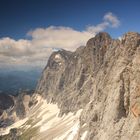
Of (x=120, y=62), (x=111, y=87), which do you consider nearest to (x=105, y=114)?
(x=111, y=87)

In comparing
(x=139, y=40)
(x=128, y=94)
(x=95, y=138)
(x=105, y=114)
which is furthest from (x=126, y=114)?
(x=139, y=40)

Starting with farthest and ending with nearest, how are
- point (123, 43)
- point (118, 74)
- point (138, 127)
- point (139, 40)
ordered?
point (123, 43)
point (139, 40)
point (118, 74)
point (138, 127)

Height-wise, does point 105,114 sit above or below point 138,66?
below

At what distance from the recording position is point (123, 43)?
375 ft

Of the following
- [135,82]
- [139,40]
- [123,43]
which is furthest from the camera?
[123,43]

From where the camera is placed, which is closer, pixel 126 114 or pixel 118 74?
pixel 126 114

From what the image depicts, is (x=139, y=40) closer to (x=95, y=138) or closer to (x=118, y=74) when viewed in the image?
(x=118, y=74)

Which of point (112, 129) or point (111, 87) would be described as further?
point (111, 87)

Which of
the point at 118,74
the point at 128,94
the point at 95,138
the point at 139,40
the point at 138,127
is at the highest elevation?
the point at 139,40

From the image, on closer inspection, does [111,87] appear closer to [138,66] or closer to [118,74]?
[118,74]

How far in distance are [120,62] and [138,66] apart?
646 inches

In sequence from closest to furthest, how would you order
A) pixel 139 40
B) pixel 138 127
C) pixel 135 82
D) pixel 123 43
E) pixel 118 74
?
pixel 138 127
pixel 135 82
pixel 118 74
pixel 139 40
pixel 123 43

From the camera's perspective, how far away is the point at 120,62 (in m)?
98.4

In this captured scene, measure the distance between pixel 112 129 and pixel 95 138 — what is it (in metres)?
14.6
